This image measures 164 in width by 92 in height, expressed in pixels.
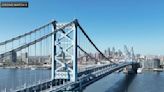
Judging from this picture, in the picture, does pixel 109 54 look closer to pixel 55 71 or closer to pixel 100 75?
pixel 100 75

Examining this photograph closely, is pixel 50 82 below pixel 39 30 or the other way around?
below

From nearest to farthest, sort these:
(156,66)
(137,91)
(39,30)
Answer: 1. (39,30)
2. (137,91)
3. (156,66)

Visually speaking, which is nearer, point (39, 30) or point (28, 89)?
point (28, 89)

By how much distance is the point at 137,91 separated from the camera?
4222 cm

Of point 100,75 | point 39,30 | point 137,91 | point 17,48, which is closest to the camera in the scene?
point 17,48

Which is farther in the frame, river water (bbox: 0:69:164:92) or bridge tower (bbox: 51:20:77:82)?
river water (bbox: 0:69:164:92)

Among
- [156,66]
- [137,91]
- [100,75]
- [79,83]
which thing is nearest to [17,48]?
[79,83]

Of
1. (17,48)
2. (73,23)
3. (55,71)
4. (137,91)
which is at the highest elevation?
(73,23)

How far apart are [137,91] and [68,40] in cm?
1947

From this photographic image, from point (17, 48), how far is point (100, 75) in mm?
16791

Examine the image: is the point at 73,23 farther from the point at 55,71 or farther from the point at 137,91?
the point at 137,91

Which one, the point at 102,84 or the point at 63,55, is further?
the point at 102,84

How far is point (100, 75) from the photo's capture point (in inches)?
1399

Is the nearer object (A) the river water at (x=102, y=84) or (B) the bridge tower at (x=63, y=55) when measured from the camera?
(B) the bridge tower at (x=63, y=55)
